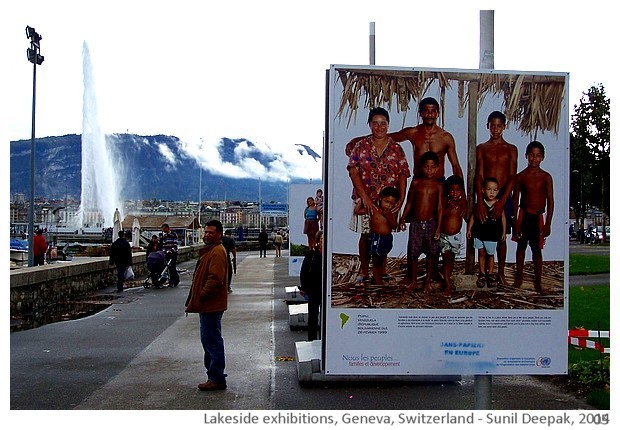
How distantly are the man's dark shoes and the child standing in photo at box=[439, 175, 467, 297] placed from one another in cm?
384

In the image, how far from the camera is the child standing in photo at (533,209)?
5270 millimetres

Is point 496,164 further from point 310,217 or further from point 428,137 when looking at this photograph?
point 310,217

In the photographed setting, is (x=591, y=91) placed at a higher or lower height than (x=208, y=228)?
higher

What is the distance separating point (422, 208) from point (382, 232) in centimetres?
Result: 32

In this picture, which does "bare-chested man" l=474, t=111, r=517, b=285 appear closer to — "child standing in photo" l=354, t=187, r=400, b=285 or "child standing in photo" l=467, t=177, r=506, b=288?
"child standing in photo" l=467, t=177, r=506, b=288

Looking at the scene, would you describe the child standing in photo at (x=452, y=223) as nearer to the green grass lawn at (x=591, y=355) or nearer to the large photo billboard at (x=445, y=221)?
the large photo billboard at (x=445, y=221)

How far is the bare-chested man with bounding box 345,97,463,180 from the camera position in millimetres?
5184

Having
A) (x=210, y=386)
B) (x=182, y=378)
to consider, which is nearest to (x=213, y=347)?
(x=210, y=386)

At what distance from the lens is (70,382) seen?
8633 millimetres

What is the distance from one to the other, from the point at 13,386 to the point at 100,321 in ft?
19.5

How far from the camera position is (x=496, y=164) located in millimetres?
5246

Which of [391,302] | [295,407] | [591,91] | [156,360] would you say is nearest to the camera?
[391,302]

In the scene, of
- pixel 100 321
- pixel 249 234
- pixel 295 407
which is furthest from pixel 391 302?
pixel 249 234

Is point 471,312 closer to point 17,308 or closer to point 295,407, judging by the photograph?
point 295,407
